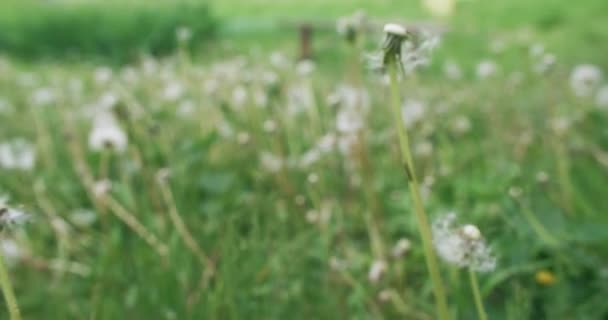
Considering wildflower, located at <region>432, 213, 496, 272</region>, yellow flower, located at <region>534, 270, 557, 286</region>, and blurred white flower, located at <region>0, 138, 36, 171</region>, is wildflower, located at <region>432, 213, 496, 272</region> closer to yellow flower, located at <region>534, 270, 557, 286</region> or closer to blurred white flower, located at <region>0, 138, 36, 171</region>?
yellow flower, located at <region>534, 270, 557, 286</region>

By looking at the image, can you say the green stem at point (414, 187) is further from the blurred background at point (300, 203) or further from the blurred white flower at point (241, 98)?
the blurred white flower at point (241, 98)

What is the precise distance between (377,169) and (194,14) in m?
5.26

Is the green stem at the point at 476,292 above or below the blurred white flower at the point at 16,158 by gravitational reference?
below

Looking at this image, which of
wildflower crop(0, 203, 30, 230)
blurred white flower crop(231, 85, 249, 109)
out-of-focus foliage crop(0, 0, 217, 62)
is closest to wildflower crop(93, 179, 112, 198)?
blurred white flower crop(231, 85, 249, 109)

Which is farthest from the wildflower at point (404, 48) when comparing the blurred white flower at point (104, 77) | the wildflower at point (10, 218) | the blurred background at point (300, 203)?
the blurred white flower at point (104, 77)

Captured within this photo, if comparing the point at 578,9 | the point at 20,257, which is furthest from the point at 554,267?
the point at 578,9

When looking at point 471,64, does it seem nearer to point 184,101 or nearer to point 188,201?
point 184,101

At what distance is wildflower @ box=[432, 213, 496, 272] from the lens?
529 millimetres

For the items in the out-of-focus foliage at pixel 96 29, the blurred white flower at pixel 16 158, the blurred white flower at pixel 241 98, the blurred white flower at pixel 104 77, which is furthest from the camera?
the out-of-focus foliage at pixel 96 29

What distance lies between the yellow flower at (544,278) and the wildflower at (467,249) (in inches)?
17.2

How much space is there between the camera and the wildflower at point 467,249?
20.8 inches

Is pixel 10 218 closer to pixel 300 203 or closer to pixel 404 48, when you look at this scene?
pixel 404 48

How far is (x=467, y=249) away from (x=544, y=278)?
45cm

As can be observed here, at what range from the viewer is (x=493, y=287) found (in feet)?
3.14
